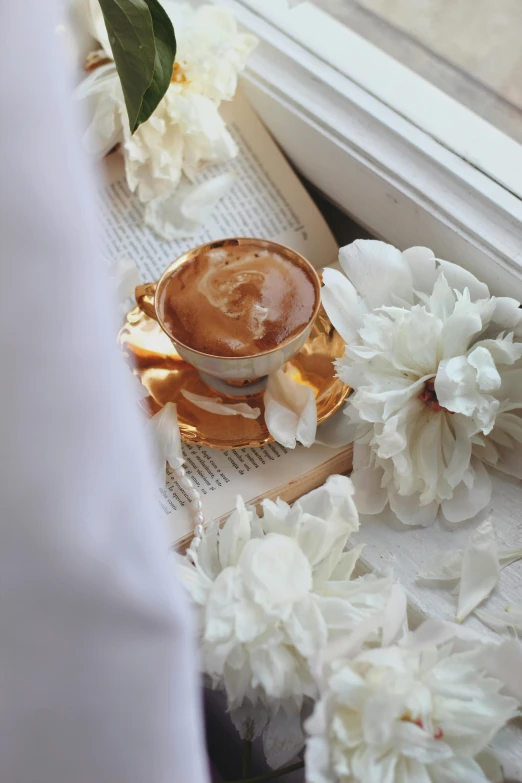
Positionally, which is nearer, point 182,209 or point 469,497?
point 469,497

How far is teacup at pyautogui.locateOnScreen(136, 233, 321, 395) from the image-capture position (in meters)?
0.50

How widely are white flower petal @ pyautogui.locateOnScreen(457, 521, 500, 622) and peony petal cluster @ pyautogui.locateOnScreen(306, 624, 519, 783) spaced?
0.10m

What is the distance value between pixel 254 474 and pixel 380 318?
15 centimetres

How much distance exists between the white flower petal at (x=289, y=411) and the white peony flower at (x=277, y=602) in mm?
80

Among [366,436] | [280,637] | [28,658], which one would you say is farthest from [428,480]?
[28,658]

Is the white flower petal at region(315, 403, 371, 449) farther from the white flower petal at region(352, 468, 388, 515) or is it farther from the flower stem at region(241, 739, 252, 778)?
the flower stem at region(241, 739, 252, 778)

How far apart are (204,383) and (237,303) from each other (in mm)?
89

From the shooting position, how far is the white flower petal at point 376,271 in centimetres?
50

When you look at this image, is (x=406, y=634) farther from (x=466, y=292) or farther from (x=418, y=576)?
(x=466, y=292)

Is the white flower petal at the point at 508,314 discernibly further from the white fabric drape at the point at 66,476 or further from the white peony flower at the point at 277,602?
the white fabric drape at the point at 66,476

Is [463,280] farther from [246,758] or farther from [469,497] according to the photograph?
[246,758]

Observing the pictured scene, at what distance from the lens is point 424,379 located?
1.54 feet

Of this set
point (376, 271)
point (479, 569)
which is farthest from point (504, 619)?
point (376, 271)

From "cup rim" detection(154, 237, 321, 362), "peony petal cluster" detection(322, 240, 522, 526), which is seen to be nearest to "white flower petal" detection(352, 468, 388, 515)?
"peony petal cluster" detection(322, 240, 522, 526)
